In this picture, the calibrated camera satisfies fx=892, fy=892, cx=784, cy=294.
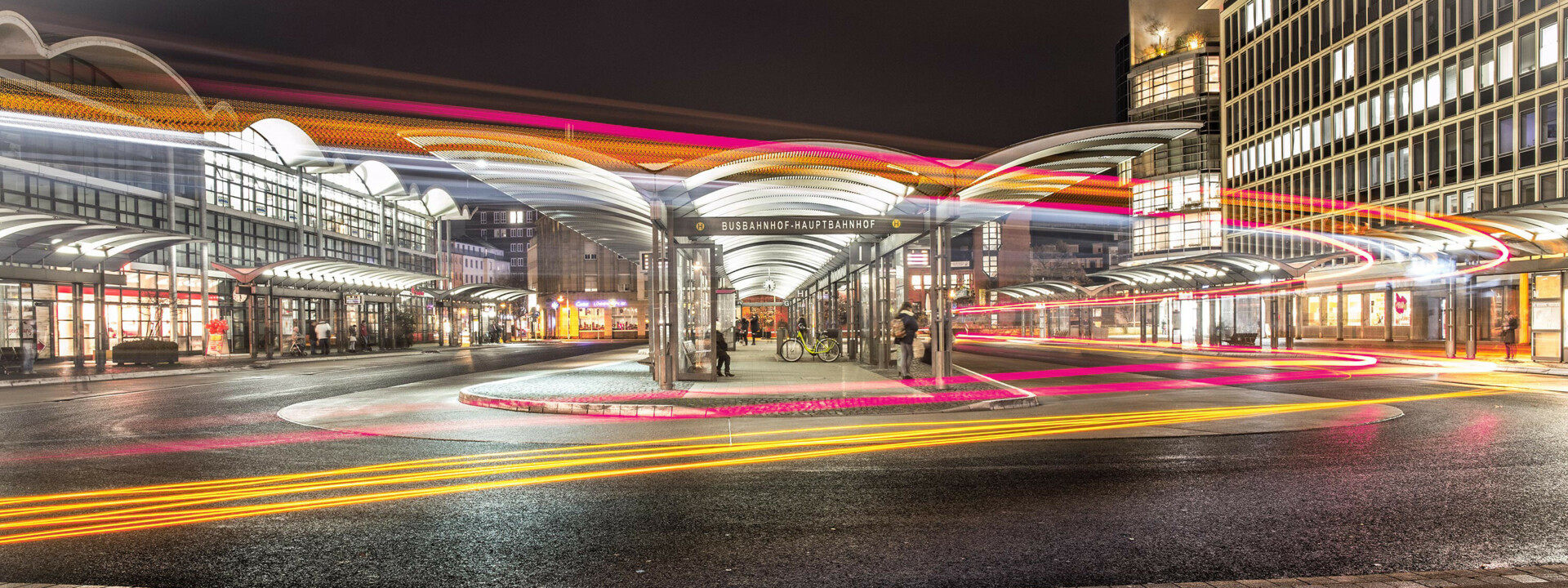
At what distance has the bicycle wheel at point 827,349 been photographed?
977 inches

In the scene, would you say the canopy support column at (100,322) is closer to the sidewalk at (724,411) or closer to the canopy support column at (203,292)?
the sidewalk at (724,411)

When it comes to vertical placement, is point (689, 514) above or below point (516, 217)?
below

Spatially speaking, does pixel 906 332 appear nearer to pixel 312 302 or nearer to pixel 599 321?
pixel 312 302

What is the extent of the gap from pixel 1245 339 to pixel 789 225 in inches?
983

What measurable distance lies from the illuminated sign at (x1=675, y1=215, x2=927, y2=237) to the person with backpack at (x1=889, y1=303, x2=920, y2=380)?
5.75 feet

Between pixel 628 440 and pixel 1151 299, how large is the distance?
112 ft

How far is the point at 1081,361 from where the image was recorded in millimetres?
26219

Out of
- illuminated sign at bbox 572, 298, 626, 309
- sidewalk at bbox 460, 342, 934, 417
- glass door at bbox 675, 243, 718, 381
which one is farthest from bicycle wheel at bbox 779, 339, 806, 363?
illuminated sign at bbox 572, 298, 626, 309

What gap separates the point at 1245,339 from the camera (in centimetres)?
3331

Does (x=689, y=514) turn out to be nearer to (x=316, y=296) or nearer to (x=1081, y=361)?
(x=1081, y=361)

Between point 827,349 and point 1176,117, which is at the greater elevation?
point 1176,117

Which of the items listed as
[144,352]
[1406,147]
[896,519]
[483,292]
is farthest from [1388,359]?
[483,292]

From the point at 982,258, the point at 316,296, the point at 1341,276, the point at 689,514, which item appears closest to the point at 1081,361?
the point at 1341,276

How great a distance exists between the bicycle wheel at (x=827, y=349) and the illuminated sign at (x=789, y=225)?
9.54 meters
